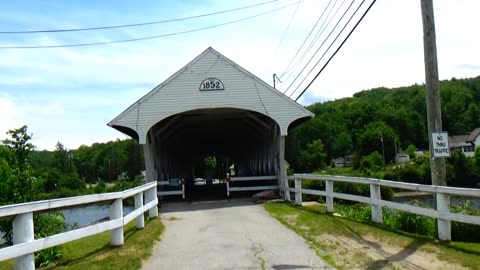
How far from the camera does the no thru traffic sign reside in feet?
29.5

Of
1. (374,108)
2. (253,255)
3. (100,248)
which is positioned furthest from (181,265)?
(374,108)

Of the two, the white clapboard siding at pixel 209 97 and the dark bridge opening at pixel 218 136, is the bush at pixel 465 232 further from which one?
the dark bridge opening at pixel 218 136

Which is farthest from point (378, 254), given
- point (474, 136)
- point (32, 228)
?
point (474, 136)

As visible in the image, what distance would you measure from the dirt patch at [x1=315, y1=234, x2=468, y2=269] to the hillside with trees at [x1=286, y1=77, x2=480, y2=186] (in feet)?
342

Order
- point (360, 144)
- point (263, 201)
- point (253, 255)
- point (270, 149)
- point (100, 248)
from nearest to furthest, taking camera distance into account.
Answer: point (253, 255), point (100, 248), point (263, 201), point (270, 149), point (360, 144)

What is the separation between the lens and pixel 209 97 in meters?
18.4

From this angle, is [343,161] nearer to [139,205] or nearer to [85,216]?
[85,216]

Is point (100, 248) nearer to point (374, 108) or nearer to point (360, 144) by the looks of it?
point (360, 144)

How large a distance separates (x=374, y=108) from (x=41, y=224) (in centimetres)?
14094

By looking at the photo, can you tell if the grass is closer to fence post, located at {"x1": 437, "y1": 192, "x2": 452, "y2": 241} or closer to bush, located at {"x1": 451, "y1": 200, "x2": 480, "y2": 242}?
fence post, located at {"x1": 437, "y1": 192, "x2": 452, "y2": 241}

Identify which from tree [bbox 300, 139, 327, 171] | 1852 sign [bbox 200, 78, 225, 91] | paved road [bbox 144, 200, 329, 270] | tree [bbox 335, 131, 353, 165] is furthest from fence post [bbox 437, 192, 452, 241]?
tree [bbox 335, 131, 353, 165]

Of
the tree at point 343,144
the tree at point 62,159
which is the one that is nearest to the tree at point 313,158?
the tree at point 343,144

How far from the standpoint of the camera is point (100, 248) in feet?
28.9

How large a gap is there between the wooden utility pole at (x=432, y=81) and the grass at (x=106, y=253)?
506cm
